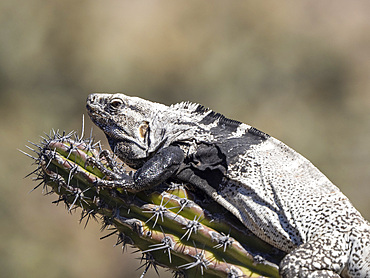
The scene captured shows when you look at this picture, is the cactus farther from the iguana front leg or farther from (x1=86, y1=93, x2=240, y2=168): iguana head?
(x1=86, y1=93, x2=240, y2=168): iguana head

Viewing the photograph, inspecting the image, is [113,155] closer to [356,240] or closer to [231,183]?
[231,183]

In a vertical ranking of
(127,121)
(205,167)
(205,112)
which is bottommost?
(205,167)

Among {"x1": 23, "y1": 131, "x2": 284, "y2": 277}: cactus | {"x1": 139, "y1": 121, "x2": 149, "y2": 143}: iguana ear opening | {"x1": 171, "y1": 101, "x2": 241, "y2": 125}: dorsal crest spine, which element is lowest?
{"x1": 23, "y1": 131, "x2": 284, "y2": 277}: cactus

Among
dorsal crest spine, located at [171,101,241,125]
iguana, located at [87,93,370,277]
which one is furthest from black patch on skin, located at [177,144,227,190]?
dorsal crest spine, located at [171,101,241,125]

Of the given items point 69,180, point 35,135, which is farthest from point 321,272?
point 35,135

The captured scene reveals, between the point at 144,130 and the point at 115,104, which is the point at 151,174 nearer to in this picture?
the point at 144,130

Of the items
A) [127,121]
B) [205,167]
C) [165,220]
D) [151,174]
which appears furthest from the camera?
[127,121]

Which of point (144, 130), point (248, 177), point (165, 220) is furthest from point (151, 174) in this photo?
point (248, 177)
